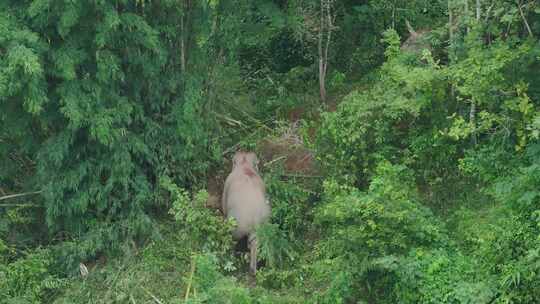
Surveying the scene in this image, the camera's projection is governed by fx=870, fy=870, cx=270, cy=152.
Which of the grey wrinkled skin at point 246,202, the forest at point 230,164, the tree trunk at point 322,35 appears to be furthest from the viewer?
the tree trunk at point 322,35

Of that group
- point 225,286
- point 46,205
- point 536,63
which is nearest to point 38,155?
point 46,205

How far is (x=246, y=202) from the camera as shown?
9.85m

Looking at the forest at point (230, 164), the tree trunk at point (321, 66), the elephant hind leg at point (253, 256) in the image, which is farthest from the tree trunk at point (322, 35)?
the elephant hind leg at point (253, 256)

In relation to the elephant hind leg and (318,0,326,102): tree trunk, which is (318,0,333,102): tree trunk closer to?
(318,0,326,102): tree trunk

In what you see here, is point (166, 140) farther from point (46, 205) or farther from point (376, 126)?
point (376, 126)

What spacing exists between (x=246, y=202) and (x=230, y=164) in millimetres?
1250

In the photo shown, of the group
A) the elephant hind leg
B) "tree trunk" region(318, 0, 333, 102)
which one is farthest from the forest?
"tree trunk" region(318, 0, 333, 102)

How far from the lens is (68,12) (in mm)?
8930

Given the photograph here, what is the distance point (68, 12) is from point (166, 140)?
1.99 m

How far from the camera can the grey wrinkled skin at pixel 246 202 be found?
9739mm

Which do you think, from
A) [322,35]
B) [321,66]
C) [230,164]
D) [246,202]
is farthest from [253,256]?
[322,35]

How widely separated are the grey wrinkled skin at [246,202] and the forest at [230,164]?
138 mm

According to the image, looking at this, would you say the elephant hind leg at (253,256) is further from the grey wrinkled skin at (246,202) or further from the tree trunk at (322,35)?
the tree trunk at (322,35)

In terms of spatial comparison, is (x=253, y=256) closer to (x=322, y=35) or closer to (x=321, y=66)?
(x=321, y=66)
